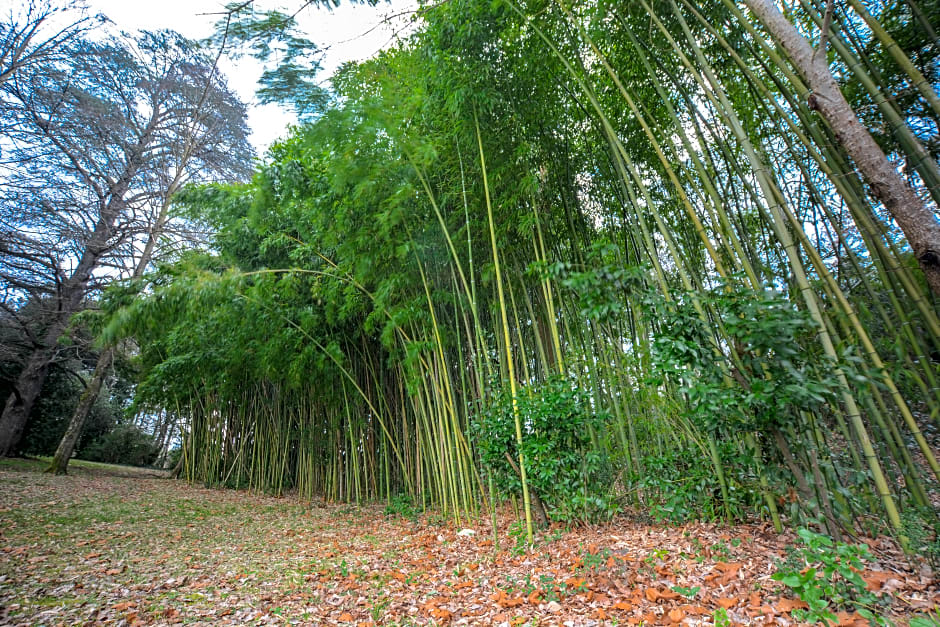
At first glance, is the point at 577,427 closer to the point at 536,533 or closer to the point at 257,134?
the point at 536,533

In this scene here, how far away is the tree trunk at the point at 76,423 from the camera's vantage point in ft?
22.9

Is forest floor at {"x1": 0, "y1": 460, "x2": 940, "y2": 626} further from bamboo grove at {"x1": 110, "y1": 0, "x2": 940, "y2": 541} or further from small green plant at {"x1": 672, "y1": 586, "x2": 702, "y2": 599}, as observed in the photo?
bamboo grove at {"x1": 110, "y1": 0, "x2": 940, "y2": 541}

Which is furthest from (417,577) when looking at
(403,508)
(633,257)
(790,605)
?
(633,257)

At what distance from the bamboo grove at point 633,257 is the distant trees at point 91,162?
3508mm

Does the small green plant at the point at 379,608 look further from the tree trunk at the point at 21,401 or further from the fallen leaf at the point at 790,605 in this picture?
the tree trunk at the point at 21,401

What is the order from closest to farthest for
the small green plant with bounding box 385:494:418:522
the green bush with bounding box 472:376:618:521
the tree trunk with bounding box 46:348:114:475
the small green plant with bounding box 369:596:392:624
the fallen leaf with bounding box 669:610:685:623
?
the fallen leaf with bounding box 669:610:685:623, the small green plant with bounding box 369:596:392:624, the green bush with bounding box 472:376:618:521, the small green plant with bounding box 385:494:418:522, the tree trunk with bounding box 46:348:114:475

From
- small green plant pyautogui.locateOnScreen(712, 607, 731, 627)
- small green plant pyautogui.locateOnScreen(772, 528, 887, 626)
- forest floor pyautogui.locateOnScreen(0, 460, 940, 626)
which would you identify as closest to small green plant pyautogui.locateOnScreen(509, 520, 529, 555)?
forest floor pyautogui.locateOnScreen(0, 460, 940, 626)

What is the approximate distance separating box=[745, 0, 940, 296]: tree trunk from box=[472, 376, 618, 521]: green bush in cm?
178

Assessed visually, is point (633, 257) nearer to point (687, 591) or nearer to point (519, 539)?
point (519, 539)

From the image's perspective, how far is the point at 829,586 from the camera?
1.39m

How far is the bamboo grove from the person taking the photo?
178 cm

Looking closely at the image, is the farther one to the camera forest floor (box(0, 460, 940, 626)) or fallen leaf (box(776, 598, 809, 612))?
forest floor (box(0, 460, 940, 626))

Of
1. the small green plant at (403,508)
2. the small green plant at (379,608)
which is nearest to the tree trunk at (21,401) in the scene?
the small green plant at (403,508)

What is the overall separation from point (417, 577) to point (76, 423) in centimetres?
751
